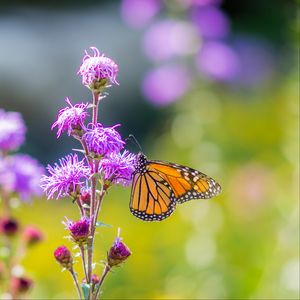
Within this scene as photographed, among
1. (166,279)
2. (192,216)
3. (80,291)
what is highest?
(192,216)

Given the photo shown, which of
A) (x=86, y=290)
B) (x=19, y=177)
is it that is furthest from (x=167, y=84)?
(x=86, y=290)

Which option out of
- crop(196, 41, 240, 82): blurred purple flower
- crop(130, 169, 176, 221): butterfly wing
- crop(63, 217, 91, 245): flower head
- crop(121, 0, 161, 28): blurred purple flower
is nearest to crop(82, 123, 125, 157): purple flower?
crop(63, 217, 91, 245): flower head

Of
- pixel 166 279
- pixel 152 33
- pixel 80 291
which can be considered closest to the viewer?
pixel 80 291

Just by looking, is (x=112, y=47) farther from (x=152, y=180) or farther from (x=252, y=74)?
(x=152, y=180)

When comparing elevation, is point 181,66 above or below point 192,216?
above

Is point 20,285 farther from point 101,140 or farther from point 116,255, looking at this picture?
point 101,140

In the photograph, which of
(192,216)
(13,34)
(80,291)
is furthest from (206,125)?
(13,34)
